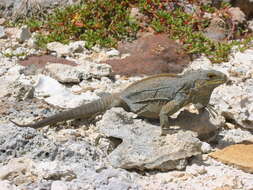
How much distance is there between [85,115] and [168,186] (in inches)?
61.1

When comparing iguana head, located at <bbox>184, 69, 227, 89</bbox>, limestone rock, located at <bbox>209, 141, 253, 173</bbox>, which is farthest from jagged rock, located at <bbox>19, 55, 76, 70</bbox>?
limestone rock, located at <bbox>209, 141, 253, 173</bbox>

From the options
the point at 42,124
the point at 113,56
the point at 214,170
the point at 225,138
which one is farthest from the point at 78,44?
the point at 214,170

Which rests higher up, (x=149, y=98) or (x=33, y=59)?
(x=149, y=98)

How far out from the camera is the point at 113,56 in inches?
317

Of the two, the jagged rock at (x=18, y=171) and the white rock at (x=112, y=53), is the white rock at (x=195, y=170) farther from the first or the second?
the white rock at (x=112, y=53)

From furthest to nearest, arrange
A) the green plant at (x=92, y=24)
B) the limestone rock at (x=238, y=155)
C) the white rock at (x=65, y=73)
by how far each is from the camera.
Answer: the green plant at (x=92, y=24) → the white rock at (x=65, y=73) → the limestone rock at (x=238, y=155)

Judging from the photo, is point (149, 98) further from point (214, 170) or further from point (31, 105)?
point (31, 105)

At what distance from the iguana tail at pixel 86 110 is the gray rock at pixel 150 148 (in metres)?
0.60

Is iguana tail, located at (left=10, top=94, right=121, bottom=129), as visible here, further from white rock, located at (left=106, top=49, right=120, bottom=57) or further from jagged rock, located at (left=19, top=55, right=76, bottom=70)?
white rock, located at (left=106, top=49, right=120, bottom=57)

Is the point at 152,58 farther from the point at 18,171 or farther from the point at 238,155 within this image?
the point at 18,171

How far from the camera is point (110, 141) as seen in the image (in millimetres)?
5133

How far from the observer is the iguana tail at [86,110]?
5535 mm

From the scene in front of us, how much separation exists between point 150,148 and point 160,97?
2.37ft

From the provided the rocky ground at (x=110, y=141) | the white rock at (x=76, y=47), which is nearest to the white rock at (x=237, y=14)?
the rocky ground at (x=110, y=141)
